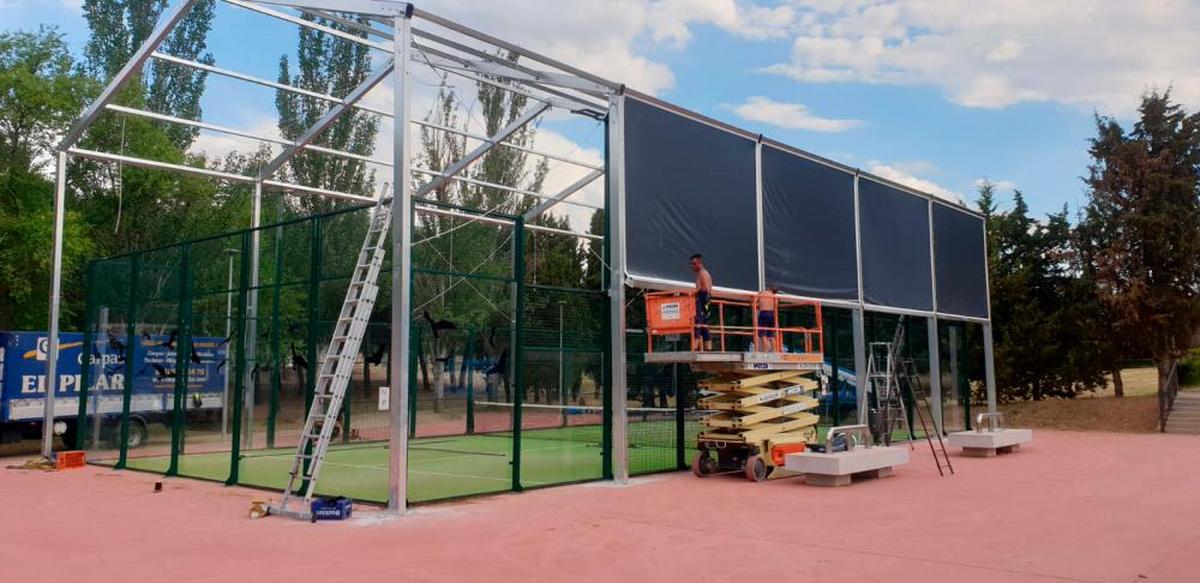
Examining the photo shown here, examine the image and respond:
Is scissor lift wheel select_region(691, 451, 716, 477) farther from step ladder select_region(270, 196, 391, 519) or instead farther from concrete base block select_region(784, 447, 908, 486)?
step ladder select_region(270, 196, 391, 519)

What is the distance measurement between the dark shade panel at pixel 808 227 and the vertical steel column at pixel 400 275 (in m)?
8.17

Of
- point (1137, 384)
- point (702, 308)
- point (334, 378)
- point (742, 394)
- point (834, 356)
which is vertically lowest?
point (1137, 384)

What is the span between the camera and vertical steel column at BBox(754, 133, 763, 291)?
55.2 feet

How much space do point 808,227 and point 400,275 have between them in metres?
10.1

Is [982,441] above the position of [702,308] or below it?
below

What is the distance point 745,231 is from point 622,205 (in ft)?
11.5

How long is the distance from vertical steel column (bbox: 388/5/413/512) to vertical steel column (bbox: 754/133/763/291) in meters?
7.77

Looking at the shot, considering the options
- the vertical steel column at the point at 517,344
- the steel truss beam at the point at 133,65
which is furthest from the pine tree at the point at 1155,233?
the steel truss beam at the point at 133,65

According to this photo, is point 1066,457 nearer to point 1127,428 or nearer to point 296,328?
point 1127,428

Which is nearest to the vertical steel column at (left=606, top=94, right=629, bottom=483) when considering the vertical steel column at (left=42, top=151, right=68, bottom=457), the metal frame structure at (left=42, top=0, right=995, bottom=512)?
the metal frame structure at (left=42, top=0, right=995, bottom=512)

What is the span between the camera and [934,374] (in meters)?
22.8

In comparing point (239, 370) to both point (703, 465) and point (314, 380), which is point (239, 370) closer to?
point (314, 380)

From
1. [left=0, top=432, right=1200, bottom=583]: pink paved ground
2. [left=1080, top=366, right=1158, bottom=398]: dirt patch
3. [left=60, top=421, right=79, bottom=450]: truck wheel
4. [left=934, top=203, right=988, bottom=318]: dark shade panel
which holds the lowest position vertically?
[left=0, top=432, right=1200, bottom=583]: pink paved ground

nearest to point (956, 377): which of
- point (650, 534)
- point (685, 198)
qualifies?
point (685, 198)
